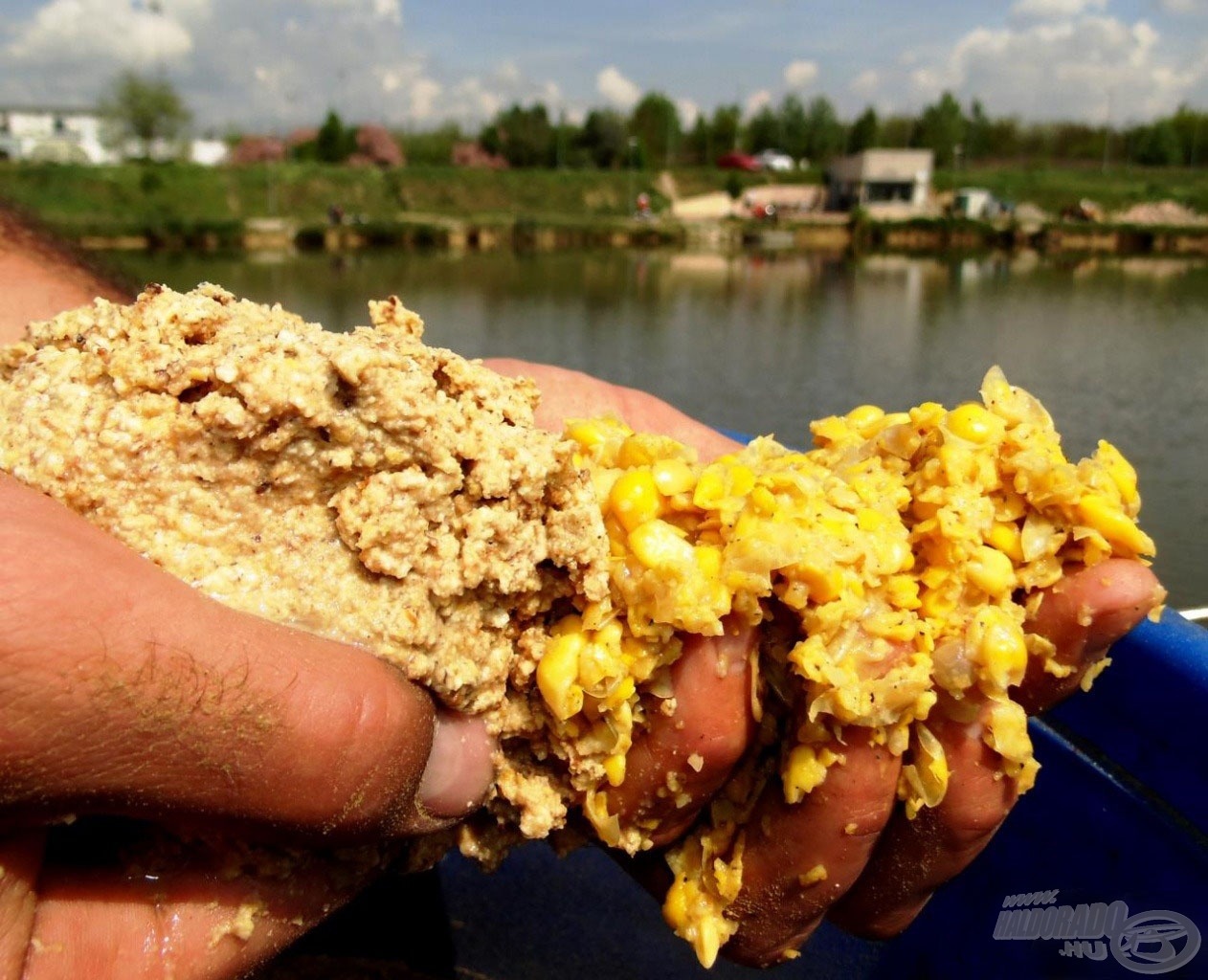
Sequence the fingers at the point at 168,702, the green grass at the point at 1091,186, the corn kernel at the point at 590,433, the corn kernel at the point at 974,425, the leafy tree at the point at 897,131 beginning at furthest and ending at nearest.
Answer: the leafy tree at the point at 897,131
the green grass at the point at 1091,186
the corn kernel at the point at 590,433
the corn kernel at the point at 974,425
the fingers at the point at 168,702

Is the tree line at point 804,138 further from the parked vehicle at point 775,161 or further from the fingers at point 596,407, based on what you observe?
the fingers at point 596,407

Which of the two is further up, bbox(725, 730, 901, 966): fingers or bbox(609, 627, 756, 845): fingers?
bbox(609, 627, 756, 845): fingers

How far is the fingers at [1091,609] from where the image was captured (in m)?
1.24

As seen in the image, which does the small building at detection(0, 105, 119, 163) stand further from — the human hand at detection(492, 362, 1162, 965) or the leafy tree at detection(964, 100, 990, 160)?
the human hand at detection(492, 362, 1162, 965)

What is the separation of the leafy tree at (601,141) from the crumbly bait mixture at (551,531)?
5376 centimetres

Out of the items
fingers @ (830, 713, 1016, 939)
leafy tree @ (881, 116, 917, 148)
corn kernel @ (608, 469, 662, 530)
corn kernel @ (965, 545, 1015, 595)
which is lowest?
fingers @ (830, 713, 1016, 939)

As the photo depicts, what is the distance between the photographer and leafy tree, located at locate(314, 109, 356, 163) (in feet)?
163

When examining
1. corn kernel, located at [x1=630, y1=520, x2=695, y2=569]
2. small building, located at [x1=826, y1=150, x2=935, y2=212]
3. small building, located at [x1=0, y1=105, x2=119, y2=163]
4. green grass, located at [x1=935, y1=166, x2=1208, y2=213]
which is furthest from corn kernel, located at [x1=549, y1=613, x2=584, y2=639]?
small building, located at [x1=0, y1=105, x2=119, y2=163]

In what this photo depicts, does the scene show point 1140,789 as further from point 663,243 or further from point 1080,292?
point 663,243

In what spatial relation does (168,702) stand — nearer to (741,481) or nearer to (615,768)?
(615,768)

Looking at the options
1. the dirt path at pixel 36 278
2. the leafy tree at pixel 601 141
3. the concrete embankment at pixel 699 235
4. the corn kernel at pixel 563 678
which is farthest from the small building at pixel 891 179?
the corn kernel at pixel 563 678

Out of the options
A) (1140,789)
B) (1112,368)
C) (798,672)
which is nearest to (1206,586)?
(1140,789)

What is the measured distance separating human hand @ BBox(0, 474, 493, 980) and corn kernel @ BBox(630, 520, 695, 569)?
0.32m

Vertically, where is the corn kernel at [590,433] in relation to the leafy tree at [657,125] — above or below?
below
